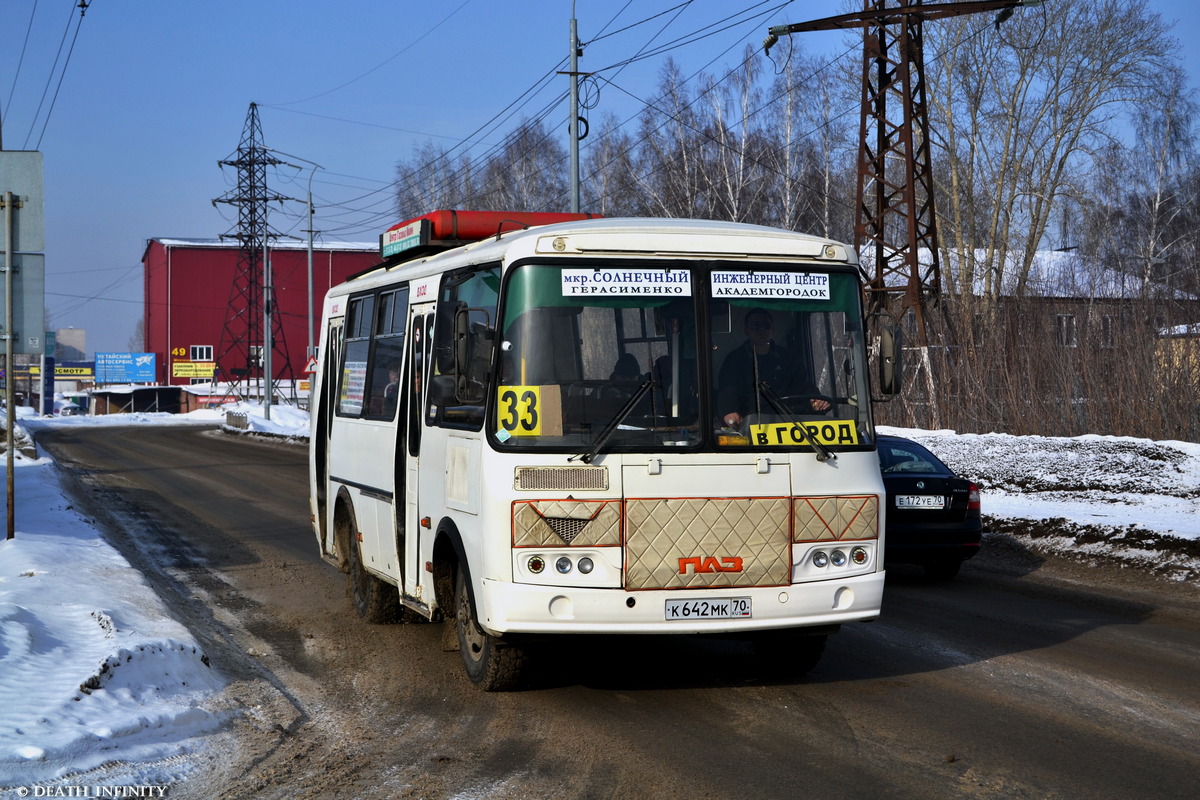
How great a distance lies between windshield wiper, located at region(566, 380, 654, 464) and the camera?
6.77 meters

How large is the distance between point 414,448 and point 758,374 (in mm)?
2627

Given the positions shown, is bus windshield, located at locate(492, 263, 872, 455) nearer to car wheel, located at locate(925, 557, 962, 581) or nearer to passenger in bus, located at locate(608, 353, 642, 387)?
passenger in bus, located at locate(608, 353, 642, 387)

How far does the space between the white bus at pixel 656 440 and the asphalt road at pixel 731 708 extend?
19.6 inches

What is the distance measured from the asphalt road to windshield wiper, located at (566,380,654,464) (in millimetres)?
1035

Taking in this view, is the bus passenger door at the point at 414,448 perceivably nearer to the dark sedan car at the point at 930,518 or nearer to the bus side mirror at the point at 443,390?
the bus side mirror at the point at 443,390

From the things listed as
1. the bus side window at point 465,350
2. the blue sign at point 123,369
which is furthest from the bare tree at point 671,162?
the blue sign at point 123,369

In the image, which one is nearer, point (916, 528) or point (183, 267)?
point (916, 528)

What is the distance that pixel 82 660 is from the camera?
7.31m

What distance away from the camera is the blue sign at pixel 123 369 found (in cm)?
10038

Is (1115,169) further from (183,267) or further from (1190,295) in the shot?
(183,267)

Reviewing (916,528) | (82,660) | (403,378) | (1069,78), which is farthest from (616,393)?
(1069,78)

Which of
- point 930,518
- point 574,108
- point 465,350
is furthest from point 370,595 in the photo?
point 574,108

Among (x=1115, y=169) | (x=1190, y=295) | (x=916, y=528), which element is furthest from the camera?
(x=1115, y=169)

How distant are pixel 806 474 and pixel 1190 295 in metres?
20.7
